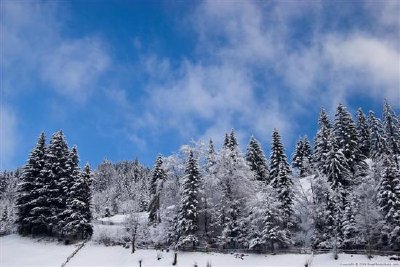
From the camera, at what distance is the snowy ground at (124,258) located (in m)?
45.4

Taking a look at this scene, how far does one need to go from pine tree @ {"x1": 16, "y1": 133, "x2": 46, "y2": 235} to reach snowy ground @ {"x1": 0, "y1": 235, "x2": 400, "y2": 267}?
2.45 m

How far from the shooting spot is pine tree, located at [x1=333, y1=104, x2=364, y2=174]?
67.6 m

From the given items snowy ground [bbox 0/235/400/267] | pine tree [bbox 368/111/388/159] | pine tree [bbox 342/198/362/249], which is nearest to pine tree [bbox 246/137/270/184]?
pine tree [bbox 368/111/388/159]

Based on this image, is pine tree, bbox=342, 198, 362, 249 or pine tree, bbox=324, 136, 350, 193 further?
pine tree, bbox=324, 136, 350, 193

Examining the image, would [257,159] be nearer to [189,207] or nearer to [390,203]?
[189,207]

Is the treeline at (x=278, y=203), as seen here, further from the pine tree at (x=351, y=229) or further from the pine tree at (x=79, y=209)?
the pine tree at (x=79, y=209)

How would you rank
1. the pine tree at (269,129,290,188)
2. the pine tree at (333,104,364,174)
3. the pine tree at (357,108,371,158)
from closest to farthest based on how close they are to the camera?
the pine tree at (269,129,290,188)
the pine tree at (333,104,364,174)
the pine tree at (357,108,371,158)

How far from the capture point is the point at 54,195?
2574 inches

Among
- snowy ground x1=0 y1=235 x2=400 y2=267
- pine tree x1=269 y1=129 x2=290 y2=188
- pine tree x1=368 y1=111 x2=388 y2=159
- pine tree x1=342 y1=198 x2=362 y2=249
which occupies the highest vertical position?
pine tree x1=368 y1=111 x2=388 y2=159

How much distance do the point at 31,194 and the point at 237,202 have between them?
103 ft

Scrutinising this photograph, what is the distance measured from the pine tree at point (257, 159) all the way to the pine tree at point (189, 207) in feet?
66.7

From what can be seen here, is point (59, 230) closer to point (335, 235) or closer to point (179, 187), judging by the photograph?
Answer: point (179, 187)

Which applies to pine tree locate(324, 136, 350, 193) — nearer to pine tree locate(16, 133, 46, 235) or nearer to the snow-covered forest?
the snow-covered forest

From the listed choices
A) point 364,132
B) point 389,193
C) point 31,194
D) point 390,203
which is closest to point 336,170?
point 389,193
